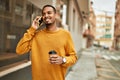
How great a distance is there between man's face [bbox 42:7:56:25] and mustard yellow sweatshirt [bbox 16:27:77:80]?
0.32ft

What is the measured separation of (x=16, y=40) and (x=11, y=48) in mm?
283

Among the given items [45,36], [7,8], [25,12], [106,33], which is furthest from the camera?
[106,33]

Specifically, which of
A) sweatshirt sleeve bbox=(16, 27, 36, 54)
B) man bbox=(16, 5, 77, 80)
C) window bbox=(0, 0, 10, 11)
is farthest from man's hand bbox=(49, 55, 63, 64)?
window bbox=(0, 0, 10, 11)

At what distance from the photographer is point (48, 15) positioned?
7.43ft

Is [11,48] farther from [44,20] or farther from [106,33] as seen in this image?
[106,33]

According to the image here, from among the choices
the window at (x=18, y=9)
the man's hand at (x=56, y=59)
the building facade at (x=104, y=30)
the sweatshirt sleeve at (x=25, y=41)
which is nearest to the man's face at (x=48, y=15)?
the sweatshirt sleeve at (x=25, y=41)

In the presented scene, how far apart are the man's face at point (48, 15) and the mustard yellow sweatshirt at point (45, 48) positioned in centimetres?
10

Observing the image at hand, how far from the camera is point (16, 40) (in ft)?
12.8

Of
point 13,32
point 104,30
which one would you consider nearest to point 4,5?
point 13,32

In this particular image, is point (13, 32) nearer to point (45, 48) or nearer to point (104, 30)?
point (45, 48)

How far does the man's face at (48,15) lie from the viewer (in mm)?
2262

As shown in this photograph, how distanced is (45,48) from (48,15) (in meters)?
0.31

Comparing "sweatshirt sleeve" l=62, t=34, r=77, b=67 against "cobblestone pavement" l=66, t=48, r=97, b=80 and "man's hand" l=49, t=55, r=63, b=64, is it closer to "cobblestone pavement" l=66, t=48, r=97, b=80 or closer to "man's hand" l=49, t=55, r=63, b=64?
"man's hand" l=49, t=55, r=63, b=64

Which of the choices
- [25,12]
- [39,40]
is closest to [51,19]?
[39,40]
